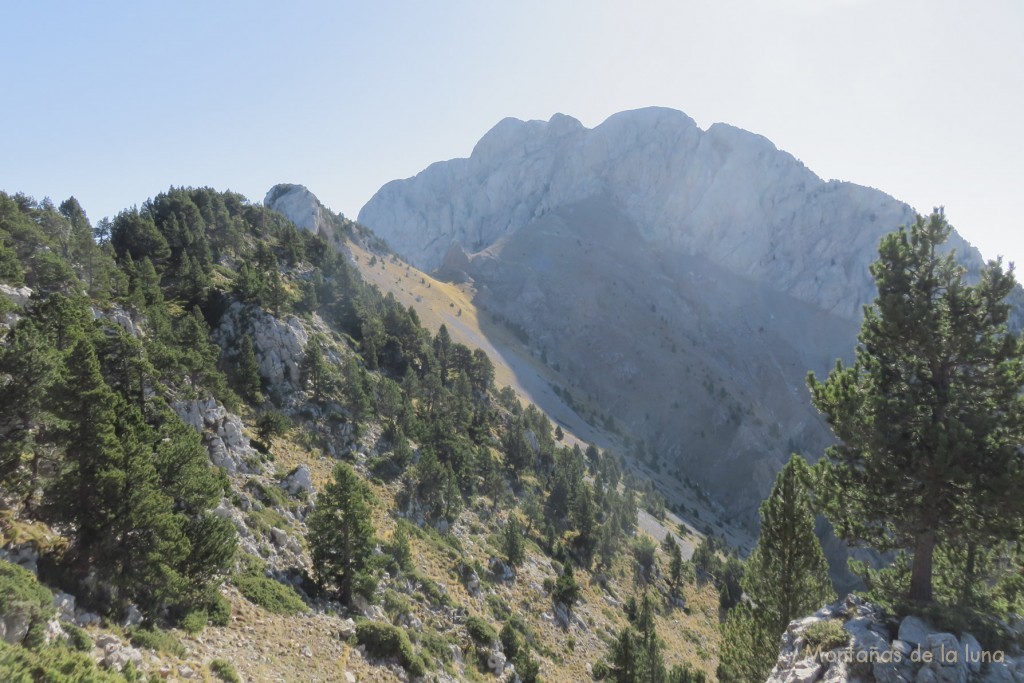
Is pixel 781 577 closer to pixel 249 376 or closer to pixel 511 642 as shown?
pixel 511 642

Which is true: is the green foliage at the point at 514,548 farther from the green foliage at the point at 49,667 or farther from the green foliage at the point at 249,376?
the green foliage at the point at 49,667

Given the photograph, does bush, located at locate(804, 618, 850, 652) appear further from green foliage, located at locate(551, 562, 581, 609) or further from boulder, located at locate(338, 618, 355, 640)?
green foliage, located at locate(551, 562, 581, 609)

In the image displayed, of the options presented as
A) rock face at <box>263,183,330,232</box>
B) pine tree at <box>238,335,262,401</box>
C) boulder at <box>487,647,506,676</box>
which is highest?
rock face at <box>263,183,330,232</box>

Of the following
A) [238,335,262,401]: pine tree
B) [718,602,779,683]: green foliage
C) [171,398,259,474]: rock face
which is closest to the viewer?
[718,602,779,683]: green foliage

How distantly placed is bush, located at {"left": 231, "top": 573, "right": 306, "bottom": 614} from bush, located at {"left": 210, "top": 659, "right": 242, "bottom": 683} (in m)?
5.64

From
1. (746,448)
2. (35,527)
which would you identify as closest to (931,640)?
(35,527)

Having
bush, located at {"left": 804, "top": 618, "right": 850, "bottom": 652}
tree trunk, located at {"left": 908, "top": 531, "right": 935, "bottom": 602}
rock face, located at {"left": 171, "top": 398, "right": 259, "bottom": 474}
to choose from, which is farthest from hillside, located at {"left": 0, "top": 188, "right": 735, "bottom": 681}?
tree trunk, located at {"left": 908, "top": 531, "right": 935, "bottom": 602}

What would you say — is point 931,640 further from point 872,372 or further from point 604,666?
point 604,666

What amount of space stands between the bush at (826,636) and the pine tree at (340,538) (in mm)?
21162

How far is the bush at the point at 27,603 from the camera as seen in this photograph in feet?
37.1

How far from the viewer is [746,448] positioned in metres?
156

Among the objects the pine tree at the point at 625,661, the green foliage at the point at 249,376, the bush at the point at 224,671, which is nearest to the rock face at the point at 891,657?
the bush at the point at 224,671

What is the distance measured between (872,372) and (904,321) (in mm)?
1947

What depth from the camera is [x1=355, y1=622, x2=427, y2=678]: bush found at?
22891mm
